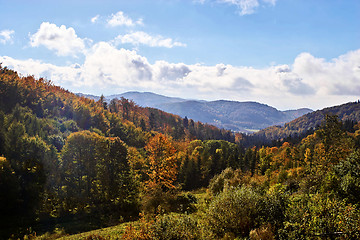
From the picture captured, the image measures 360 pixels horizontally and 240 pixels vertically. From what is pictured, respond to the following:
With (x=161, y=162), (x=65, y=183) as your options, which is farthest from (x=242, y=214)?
(x=65, y=183)

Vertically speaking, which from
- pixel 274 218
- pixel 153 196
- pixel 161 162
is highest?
pixel 274 218

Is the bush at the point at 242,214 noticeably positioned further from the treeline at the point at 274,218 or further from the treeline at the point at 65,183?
the treeline at the point at 65,183

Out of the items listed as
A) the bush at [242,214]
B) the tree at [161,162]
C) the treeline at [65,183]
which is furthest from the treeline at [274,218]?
the tree at [161,162]

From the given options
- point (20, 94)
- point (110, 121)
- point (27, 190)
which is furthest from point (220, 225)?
point (110, 121)

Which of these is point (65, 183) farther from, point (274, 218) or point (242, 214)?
point (274, 218)

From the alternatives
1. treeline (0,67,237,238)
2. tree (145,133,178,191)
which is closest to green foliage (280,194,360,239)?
treeline (0,67,237,238)

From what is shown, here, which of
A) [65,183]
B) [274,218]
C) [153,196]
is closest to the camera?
[274,218]

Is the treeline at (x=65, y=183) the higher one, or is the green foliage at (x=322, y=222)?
the green foliage at (x=322, y=222)

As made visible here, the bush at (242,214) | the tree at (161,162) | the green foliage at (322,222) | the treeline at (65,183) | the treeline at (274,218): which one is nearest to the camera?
the green foliage at (322,222)

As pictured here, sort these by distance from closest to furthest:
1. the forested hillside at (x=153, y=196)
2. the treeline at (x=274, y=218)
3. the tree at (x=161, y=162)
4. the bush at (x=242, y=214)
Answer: the treeline at (x=274, y=218), the forested hillside at (x=153, y=196), the bush at (x=242, y=214), the tree at (x=161, y=162)

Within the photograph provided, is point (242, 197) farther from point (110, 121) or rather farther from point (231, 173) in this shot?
point (110, 121)

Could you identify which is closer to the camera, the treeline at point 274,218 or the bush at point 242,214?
the treeline at point 274,218

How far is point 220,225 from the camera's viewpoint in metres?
22.5

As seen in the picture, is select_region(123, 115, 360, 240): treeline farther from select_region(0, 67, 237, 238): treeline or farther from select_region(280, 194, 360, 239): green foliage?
select_region(0, 67, 237, 238): treeline
